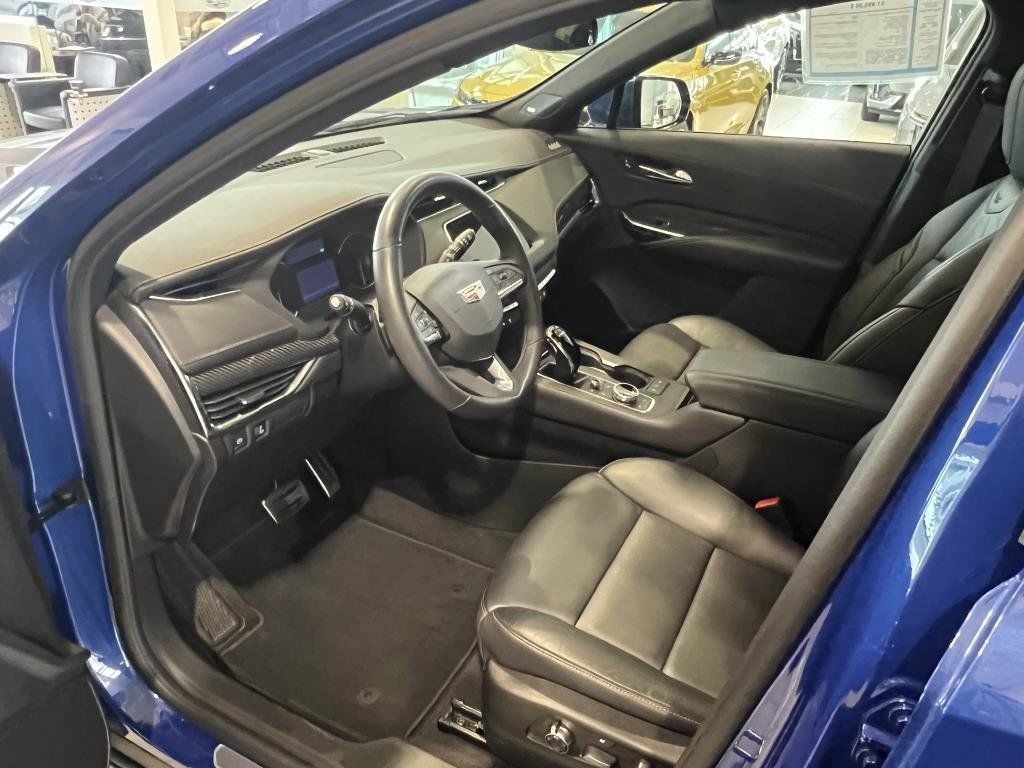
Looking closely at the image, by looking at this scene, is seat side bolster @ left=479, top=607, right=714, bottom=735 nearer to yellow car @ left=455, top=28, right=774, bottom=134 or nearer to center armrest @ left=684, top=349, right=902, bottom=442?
center armrest @ left=684, top=349, right=902, bottom=442

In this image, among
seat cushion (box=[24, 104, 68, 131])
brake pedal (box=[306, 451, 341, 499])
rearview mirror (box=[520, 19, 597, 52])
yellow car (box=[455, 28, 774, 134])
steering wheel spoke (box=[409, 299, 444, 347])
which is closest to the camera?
steering wheel spoke (box=[409, 299, 444, 347])

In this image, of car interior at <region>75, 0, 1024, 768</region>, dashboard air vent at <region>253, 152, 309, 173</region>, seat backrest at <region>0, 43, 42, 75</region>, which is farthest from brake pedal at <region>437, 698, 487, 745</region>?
seat backrest at <region>0, 43, 42, 75</region>

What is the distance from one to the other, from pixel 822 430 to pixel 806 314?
907mm

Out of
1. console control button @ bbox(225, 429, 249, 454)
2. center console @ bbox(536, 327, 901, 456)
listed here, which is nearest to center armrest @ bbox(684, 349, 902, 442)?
center console @ bbox(536, 327, 901, 456)

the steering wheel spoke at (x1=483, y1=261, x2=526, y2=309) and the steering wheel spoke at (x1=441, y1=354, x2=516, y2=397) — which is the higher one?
the steering wheel spoke at (x1=483, y1=261, x2=526, y2=309)

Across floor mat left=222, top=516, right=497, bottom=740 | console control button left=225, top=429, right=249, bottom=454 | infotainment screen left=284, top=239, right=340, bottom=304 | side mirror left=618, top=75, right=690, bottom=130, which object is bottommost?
floor mat left=222, top=516, right=497, bottom=740

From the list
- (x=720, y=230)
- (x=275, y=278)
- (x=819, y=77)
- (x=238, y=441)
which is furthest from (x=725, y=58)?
(x=238, y=441)

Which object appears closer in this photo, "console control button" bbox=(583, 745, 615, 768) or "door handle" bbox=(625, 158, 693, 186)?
"console control button" bbox=(583, 745, 615, 768)

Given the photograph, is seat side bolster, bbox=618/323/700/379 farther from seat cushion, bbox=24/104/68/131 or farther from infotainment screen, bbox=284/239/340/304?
seat cushion, bbox=24/104/68/131

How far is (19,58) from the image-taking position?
5070 mm

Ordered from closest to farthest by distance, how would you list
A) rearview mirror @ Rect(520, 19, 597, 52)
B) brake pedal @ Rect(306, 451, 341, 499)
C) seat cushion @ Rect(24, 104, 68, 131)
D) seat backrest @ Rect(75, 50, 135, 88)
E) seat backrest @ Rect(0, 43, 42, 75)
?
brake pedal @ Rect(306, 451, 341, 499)
rearview mirror @ Rect(520, 19, 597, 52)
seat cushion @ Rect(24, 104, 68, 131)
seat backrest @ Rect(75, 50, 135, 88)
seat backrest @ Rect(0, 43, 42, 75)

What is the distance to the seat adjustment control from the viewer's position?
112 centimetres

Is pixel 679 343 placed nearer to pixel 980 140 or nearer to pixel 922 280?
pixel 922 280

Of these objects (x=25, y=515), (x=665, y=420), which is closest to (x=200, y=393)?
(x=25, y=515)
